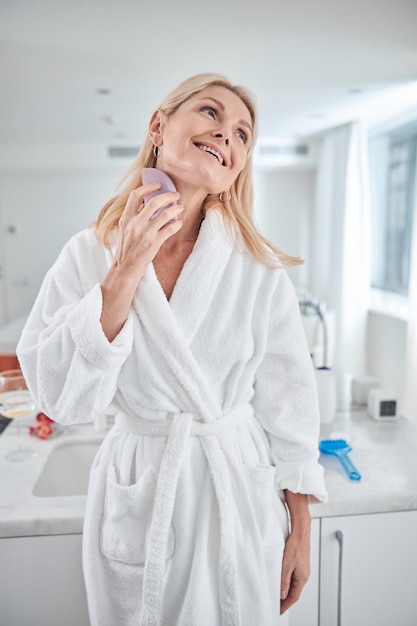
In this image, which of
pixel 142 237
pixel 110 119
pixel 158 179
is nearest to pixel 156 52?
pixel 110 119

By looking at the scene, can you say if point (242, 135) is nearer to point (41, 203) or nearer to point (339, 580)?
point (41, 203)

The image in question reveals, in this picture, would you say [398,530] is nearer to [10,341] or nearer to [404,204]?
[10,341]

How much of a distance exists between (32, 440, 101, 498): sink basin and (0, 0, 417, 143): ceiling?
0.79 meters

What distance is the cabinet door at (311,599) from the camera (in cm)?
93

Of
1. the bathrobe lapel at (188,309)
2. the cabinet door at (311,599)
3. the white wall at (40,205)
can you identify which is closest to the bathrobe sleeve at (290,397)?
the bathrobe lapel at (188,309)

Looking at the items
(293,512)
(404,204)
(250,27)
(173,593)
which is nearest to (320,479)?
(293,512)

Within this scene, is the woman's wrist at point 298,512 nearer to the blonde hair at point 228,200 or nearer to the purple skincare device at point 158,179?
the blonde hair at point 228,200

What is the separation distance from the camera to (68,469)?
3.95ft

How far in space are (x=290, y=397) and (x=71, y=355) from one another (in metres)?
0.37

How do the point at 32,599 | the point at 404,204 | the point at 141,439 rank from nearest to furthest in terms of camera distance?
1. the point at 141,439
2. the point at 32,599
3. the point at 404,204

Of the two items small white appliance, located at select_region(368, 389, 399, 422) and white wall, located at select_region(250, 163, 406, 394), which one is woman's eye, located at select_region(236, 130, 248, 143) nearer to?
white wall, located at select_region(250, 163, 406, 394)

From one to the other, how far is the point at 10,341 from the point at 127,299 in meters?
0.68

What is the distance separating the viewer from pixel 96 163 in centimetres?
111

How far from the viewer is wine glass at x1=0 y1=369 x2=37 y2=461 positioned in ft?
3.68
